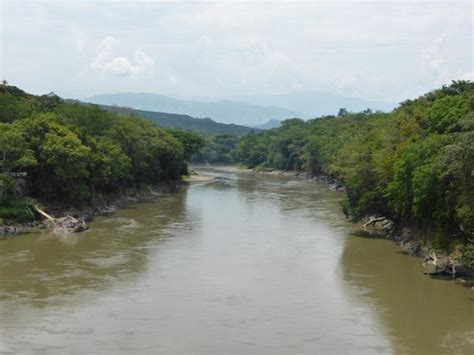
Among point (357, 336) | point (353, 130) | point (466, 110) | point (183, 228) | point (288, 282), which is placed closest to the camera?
point (357, 336)

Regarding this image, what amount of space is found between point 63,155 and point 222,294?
22920 mm

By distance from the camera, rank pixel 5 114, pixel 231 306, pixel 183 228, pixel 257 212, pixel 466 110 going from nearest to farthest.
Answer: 1. pixel 231 306
2. pixel 466 110
3. pixel 183 228
4. pixel 5 114
5. pixel 257 212

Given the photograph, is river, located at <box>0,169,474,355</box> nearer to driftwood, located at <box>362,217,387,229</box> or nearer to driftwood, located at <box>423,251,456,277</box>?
driftwood, located at <box>423,251,456,277</box>

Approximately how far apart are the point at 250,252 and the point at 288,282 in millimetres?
7135

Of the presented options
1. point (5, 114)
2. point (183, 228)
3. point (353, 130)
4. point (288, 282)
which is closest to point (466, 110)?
point (288, 282)

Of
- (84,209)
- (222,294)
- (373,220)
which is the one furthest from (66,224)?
(373,220)

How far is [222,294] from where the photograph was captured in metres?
28.2

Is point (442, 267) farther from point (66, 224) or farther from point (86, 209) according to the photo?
point (86, 209)

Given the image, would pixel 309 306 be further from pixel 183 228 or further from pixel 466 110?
pixel 183 228

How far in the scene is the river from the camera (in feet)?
72.8

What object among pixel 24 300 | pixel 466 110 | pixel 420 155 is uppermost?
pixel 466 110

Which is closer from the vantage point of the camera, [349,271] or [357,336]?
[357,336]

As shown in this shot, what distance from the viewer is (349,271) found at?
33438 mm

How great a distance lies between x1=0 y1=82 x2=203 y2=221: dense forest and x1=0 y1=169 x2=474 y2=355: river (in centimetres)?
447
